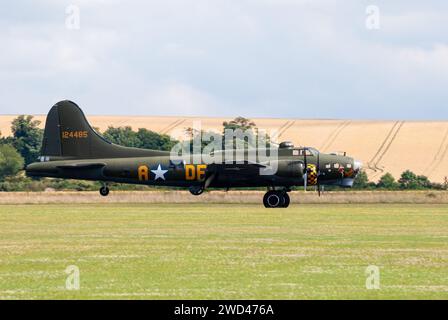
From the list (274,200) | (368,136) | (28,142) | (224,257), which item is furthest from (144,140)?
(224,257)

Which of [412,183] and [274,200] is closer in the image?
[274,200]

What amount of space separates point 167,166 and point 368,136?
86.5 m

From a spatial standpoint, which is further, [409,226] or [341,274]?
[409,226]

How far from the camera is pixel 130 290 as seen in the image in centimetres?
1878

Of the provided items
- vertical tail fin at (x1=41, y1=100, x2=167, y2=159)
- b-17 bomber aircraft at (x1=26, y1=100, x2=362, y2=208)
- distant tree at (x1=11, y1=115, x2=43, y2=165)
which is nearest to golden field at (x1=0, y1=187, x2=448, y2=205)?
b-17 bomber aircraft at (x1=26, y1=100, x2=362, y2=208)

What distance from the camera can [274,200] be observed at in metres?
55.9

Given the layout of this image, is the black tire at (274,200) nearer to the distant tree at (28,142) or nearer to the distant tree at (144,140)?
the distant tree at (144,140)

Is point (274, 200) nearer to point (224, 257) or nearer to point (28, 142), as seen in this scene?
point (224, 257)

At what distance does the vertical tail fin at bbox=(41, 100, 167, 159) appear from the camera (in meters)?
60.2

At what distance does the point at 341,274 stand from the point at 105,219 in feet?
75.1

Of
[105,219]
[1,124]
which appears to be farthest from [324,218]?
[1,124]

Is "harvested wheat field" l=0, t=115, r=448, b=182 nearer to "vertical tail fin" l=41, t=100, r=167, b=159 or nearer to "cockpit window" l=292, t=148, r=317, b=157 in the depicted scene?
"cockpit window" l=292, t=148, r=317, b=157

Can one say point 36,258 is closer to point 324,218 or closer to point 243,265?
point 243,265
